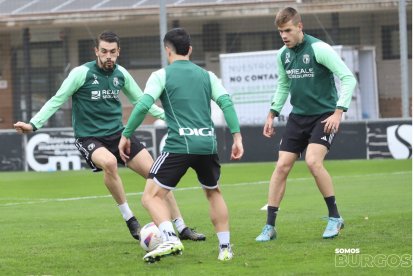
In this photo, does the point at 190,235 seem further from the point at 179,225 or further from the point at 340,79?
the point at 340,79

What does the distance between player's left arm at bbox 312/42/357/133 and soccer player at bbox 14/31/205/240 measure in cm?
162

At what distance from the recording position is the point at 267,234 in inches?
377

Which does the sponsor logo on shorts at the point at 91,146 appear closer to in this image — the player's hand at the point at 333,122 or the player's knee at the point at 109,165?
the player's knee at the point at 109,165

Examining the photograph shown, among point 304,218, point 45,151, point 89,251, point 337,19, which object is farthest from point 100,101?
point 337,19

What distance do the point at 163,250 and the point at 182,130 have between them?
3.06ft

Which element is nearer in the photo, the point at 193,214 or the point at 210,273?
the point at 210,273

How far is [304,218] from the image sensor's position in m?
11.4

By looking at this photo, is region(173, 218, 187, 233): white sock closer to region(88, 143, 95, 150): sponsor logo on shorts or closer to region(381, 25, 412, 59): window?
region(88, 143, 95, 150): sponsor logo on shorts

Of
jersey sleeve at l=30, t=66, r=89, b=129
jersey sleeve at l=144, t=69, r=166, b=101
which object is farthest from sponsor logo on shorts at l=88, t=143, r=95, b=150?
jersey sleeve at l=144, t=69, r=166, b=101

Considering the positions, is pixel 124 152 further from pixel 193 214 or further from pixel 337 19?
pixel 337 19

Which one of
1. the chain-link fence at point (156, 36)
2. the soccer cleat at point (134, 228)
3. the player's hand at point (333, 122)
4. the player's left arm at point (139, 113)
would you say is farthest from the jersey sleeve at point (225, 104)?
the chain-link fence at point (156, 36)

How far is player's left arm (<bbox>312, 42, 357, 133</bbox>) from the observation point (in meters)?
9.48

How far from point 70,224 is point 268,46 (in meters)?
17.9

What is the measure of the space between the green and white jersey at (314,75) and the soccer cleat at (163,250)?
7.42 feet
